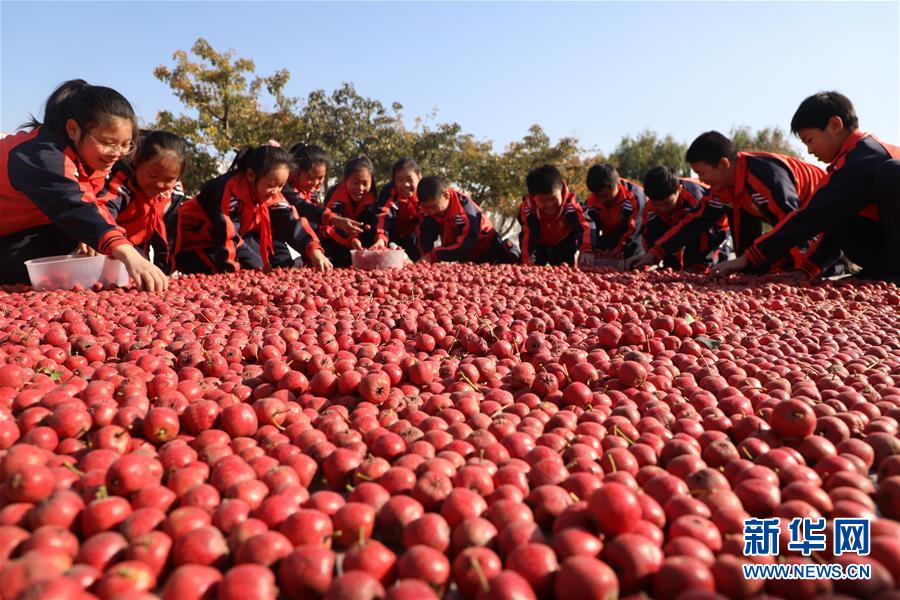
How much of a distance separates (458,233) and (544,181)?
1.67 m

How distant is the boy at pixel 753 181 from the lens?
20.5ft

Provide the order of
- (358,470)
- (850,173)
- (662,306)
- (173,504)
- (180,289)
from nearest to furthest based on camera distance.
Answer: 1. (173,504)
2. (358,470)
3. (662,306)
4. (180,289)
5. (850,173)

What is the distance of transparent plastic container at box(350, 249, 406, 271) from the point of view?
6.59 meters

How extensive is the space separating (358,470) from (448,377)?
94 centimetres

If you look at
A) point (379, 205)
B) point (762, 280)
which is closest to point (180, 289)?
point (379, 205)

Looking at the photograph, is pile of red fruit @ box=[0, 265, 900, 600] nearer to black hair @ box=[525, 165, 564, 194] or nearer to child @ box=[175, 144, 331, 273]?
child @ box=[175, 144, 331, 273]

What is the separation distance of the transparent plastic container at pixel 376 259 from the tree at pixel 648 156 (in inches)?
1249

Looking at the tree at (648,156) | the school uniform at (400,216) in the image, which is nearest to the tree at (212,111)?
the school uniform at (400,216)

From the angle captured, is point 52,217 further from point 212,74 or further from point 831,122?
point 212,74

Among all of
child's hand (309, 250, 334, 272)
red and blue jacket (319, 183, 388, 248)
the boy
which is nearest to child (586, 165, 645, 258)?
the boy

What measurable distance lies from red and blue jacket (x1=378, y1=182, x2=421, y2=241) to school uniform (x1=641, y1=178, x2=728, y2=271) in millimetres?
3845

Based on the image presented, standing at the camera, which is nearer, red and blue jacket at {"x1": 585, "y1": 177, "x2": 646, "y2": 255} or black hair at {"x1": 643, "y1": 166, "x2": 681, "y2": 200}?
black hair at {"x1": 643, "y1": 166, "x2": 681, "y2": 200}

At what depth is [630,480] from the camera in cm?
163

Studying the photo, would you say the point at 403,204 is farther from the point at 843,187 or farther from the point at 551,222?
the point at 843,187
